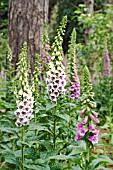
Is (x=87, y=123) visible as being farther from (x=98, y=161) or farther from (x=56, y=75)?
(x=56, y=75)

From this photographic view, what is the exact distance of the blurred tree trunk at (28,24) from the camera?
539cm

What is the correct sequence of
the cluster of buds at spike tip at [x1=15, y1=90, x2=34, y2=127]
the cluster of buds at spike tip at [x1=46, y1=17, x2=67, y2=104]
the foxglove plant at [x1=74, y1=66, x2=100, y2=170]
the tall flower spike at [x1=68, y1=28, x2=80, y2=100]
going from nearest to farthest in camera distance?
the foxglove plant at [x1=74, y1=66, x2=100, y2=170], the cluster of buds at spike tip at [x1=15, y1=90, x2=34, y2=127], the cluster of buds at spike tip at [x1=46, y1=17, x2=67, y2=104], the tall flower spike at [x1=68, y1=28, x2=80, y2=100]

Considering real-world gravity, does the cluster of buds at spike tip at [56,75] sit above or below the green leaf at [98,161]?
above

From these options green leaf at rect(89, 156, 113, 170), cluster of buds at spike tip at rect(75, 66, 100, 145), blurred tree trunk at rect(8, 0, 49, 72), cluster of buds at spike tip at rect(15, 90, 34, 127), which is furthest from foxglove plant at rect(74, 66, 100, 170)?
blurred tree trunk at rect(8, 0, 49, 72)

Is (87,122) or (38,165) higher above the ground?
(87,122)

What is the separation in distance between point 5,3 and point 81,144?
16.0 meters

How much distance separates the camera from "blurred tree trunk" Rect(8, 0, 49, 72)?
5391 millimetres

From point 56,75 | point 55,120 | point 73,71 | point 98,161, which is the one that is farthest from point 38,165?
point 73,71

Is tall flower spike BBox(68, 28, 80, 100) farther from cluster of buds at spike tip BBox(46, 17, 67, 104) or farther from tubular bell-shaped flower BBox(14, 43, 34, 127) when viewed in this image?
tubular bell-shaped flower BBox(14, 43, 34, 127)

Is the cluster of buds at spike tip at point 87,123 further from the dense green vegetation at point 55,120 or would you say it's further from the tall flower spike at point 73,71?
the tall flower spike at point 73,71

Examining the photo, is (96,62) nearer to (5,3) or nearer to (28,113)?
(28,113)

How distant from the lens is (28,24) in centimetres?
543

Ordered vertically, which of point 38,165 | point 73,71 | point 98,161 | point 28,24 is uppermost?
point 28,24

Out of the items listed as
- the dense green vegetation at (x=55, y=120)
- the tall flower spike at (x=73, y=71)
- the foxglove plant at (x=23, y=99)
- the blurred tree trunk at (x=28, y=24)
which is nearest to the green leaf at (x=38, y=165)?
the dense green vegetation at (x=55, y=120)
